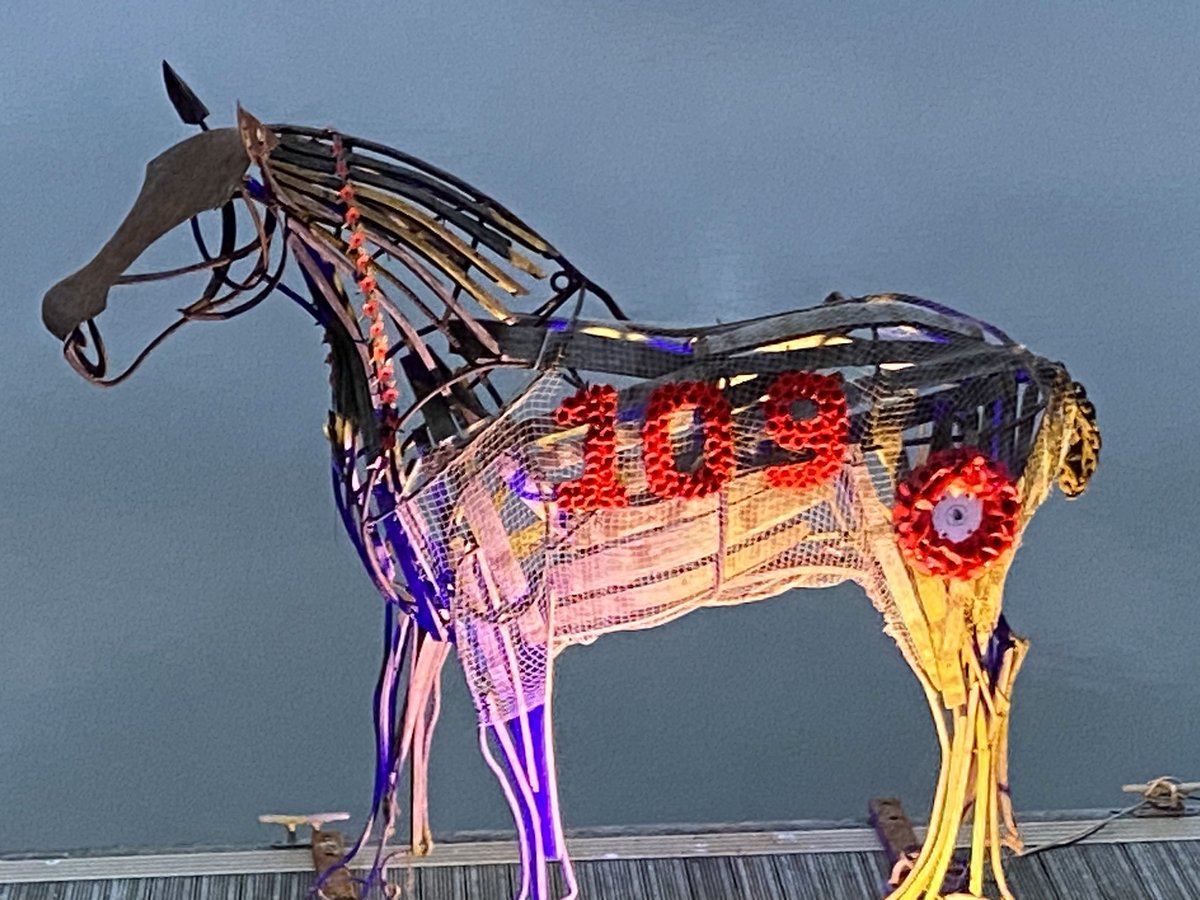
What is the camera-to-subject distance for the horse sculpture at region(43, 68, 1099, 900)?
4.39 feet

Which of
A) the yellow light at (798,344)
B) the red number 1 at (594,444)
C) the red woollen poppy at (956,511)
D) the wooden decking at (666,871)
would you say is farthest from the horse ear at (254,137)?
the wooden decking at (666,871)

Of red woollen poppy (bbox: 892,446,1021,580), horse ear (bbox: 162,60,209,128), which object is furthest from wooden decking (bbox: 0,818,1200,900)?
horse ear (bbox: 162,60,209,128)

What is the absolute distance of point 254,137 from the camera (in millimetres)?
1269

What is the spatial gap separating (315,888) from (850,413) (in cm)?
66

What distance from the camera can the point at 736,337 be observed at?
4.44 feet

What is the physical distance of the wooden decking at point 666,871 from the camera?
164 centimetres

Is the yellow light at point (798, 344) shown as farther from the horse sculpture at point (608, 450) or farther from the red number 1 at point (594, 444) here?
the red number 1 at point (594, 444)

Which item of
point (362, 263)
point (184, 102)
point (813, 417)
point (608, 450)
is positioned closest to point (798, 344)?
point (813, 417)

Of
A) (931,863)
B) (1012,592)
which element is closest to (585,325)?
(931,863)

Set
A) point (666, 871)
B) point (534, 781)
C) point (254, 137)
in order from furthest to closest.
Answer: point (666, 871) → point (534, 781) → point (254, 137)

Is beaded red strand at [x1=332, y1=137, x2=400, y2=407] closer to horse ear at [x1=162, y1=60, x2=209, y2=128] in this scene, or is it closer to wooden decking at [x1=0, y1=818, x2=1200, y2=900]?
horse ear at [x1=162, y1=60, x2=209, y2=128]

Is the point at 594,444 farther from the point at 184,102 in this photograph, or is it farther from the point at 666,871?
the point at 666,871

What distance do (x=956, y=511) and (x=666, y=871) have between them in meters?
0.50

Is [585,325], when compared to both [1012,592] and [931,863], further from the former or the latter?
[1012,592]
